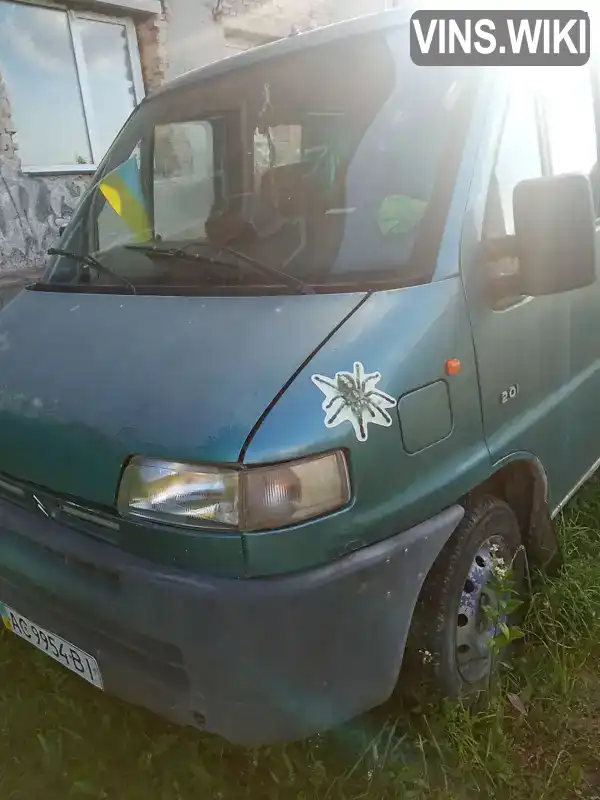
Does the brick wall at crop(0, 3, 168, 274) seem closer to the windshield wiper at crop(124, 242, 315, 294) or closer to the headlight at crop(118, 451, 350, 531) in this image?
the windshield wiper at crop(124, 242, 315, 294)

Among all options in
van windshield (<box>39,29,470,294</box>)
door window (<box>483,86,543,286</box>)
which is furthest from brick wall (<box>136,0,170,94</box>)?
door window (<box>483,86,543,286</box>)

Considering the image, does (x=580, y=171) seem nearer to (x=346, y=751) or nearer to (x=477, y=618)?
(x=477, y=618)

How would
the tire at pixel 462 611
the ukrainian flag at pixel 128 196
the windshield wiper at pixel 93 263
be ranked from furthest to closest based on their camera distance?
the ukrainian flag at pixel 128 196, the windshield wiper at pixel 93 263, the tire at pixel 462 611

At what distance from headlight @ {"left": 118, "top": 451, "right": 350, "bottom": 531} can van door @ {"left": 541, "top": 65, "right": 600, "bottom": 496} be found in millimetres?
1362

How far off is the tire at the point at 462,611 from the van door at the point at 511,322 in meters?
0.23

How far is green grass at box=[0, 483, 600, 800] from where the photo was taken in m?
1.96

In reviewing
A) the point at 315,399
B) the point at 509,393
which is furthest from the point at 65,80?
the point at 315,399

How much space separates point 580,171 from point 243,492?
6.19 feet

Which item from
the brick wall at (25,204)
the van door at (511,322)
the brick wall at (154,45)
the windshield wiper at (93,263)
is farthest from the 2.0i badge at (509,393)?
the brick wall at (154,45)

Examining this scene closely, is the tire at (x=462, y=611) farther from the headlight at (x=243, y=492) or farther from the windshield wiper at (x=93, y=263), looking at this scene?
the windshield wiper at (x=93, y=263)

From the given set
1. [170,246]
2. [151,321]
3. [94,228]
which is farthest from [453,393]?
[94,228]

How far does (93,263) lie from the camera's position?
2.42 meters

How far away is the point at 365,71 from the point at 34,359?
1.47m

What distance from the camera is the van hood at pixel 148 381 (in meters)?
1.62
